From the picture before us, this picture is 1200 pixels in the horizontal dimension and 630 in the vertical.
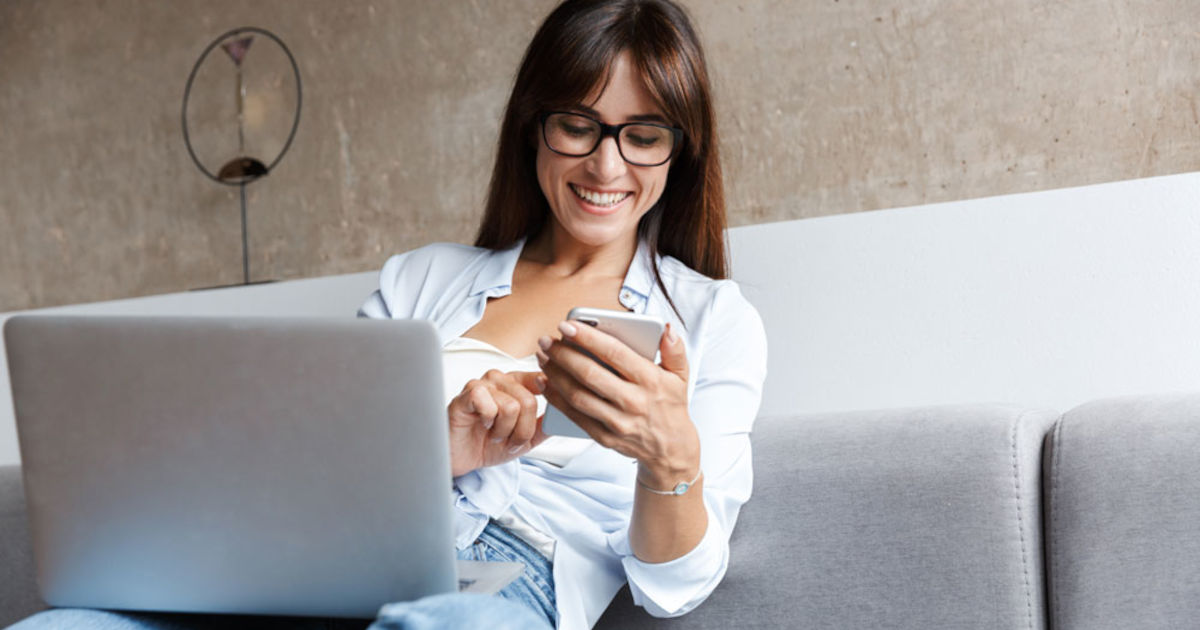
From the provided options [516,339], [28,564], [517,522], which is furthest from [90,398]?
[28,564]

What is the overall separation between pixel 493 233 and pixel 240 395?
0.97 metres

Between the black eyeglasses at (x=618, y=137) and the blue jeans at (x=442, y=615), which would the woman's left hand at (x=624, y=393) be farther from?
the black eyeglasses at (x=618, y=137)

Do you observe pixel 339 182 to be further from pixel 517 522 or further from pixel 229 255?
pixel 517 522

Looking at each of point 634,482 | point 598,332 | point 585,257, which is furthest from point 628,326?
point 585,257

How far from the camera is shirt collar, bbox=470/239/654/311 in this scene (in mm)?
1568

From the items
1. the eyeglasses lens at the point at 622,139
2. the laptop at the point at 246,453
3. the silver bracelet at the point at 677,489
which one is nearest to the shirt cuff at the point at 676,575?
the silver bracelet at the point at 677,489

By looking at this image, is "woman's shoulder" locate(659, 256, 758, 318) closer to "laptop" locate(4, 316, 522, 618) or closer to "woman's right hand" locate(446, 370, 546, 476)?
"woman's right hand" locate(446, 370, 546, 476)

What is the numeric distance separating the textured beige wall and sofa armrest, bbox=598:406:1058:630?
73cm

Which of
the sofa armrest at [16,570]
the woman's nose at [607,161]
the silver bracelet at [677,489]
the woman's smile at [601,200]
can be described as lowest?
the sofa armrest at [16,570]

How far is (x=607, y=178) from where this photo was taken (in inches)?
60.2

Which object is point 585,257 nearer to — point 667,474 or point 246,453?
point 667,474

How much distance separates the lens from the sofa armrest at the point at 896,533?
1274mm

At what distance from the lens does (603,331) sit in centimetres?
97

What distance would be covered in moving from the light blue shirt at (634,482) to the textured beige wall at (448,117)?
703 mm
